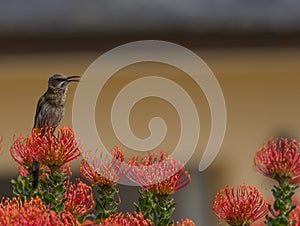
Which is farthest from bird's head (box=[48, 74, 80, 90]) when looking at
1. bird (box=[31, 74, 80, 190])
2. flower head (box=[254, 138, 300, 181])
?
flower head (box=[254, 138, 300, 181])

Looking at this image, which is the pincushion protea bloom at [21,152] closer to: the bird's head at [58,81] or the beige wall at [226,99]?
the bird's head at [58,81]

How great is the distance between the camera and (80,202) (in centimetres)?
205

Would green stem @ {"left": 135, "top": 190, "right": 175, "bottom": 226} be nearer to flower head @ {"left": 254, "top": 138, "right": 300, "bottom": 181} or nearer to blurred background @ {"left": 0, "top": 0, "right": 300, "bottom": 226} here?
flower head @ {"left": 254, "top": 138, "right": 300, "bottom": 181}

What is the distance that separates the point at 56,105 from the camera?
237 cm

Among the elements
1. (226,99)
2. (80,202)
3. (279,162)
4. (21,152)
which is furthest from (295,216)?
(226,99)

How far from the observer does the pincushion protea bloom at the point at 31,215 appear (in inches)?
71.8

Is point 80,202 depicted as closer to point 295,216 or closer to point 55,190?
point 55,190

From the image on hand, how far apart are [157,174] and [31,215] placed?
0.29m

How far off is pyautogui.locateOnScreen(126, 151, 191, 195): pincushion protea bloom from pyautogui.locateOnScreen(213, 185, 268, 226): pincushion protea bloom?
0.07 meters

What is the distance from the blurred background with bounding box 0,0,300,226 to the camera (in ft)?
19.4

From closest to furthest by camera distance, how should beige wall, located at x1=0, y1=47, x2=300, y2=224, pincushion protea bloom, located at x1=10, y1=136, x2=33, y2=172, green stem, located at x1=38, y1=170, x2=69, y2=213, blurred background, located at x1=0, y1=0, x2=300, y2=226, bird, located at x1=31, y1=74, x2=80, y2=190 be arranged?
green stem, located at x1=38, y1=170, x2=69, y2=213 < pincushion protea bloom, located at x1=10, y1=136, x2=33, y2=172 < bird, located at x1=31, y1=74, x2=80, y2=190 < blurred background, located at x1=0, y1=0, x2=300, y2=226 < beige wall, located at x1=0, y1=47, x2=300, y2=224

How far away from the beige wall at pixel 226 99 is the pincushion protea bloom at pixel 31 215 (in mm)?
4183

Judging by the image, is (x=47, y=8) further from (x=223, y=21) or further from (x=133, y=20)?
(x=223, y=21)

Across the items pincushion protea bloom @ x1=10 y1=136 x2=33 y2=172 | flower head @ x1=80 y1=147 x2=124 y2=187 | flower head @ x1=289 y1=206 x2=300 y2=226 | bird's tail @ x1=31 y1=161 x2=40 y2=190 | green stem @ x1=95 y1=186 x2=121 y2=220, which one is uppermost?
pincushion protea bloom @ x1=10 y1=136 x2=33 y2=172
